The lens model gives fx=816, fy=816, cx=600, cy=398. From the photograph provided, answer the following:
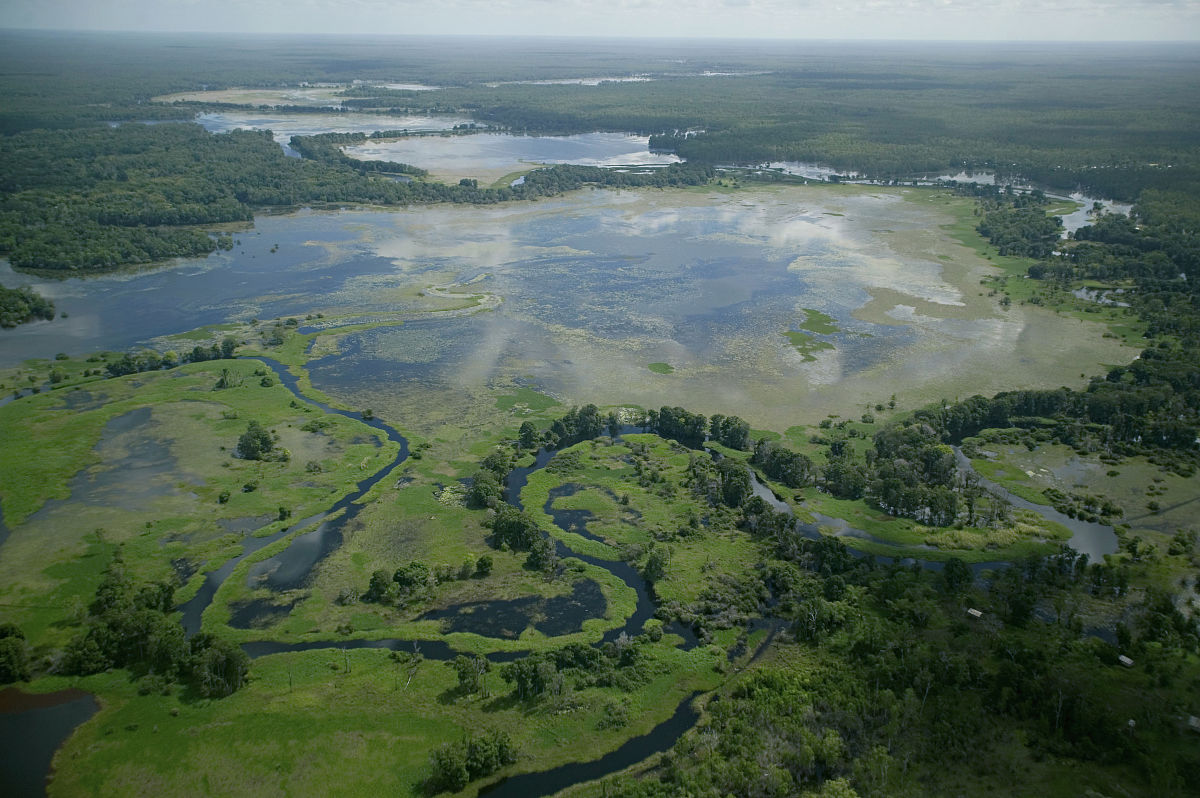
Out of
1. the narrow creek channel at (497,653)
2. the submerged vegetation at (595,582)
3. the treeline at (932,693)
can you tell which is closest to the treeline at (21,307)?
the submerged vegetation at (595,582)

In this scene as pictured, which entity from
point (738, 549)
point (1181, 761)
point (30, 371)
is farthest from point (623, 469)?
point (30, 371)

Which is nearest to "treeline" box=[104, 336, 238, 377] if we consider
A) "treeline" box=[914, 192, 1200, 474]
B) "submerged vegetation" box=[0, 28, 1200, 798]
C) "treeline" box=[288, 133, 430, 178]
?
"submerged vegetation" box=[0, 28, 1200, 798]

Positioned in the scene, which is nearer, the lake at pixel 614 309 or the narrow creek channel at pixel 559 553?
the narrow creek channel at pixel 559 553

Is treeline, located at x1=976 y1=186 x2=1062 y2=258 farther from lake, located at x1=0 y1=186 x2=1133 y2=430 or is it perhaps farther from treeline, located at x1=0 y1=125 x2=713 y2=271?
treeline, located at x1=0 y1=125 x2=713 y2=271

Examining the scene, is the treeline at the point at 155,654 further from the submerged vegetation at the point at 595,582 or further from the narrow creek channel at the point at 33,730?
the narrow creek channel at the point at 33,730

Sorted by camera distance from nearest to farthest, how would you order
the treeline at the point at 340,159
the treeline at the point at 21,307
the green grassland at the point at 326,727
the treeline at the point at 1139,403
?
the green grassland at the point at 326,727
the treeline at the point at 1139,403
the treeline at the point at 21,307
the treeline at the point at 340,159

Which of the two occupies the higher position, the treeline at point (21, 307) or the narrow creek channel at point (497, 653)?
the treeline at point (21, 307)
